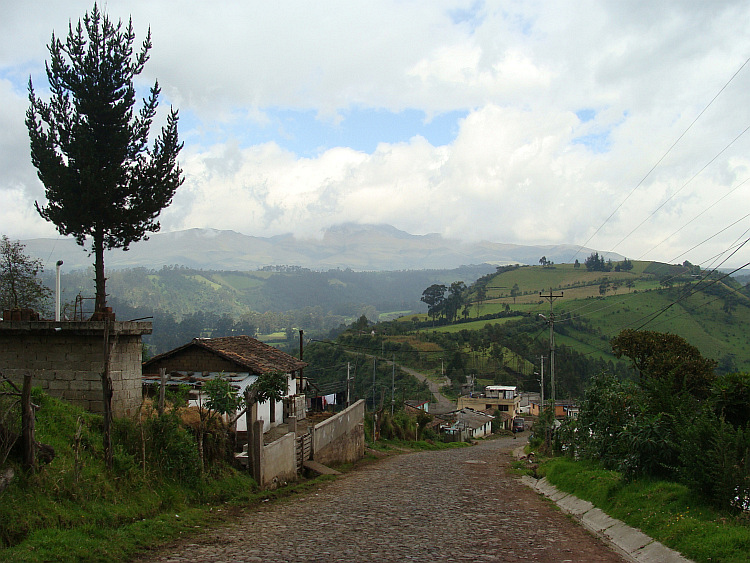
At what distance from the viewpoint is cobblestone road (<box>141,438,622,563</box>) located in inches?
372

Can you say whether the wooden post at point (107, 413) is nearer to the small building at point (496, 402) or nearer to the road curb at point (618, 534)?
the road curb at point (618, 534)

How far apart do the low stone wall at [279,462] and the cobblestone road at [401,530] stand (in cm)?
110

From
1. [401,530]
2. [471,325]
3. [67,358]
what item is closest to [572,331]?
[471,325]

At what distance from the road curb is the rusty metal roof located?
1179cm

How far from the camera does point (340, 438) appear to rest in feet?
78.5

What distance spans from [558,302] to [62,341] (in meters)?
131

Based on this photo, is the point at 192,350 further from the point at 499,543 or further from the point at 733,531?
the point at 733,531

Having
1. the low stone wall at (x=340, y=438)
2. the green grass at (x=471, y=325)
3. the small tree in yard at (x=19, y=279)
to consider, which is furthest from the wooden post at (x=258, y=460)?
the green grass at (x=471, y=325)

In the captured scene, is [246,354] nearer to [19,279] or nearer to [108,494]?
[19,279]

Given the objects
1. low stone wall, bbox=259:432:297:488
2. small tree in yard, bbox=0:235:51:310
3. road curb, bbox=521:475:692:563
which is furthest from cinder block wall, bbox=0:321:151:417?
small tree in yard, bbox=0:235:51:310

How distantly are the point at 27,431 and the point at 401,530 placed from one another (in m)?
6.47

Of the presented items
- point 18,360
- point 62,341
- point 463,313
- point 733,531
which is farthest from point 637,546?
point 463,313

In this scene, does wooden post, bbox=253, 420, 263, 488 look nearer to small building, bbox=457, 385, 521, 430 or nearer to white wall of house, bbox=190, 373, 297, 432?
white wall of house, bbox=190, 373, 297, 432

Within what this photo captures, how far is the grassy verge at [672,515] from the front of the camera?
28.0 feet
